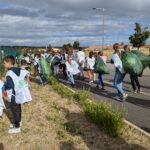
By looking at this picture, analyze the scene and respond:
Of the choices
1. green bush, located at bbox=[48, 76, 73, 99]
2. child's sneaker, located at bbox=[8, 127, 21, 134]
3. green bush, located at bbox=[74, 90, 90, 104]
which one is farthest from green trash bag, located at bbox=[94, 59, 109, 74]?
child's sneaker, located at bbox=[8, 127, 21, 134]

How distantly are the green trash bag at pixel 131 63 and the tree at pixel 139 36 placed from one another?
48835mm

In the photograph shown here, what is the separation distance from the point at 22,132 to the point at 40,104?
3.09 metres

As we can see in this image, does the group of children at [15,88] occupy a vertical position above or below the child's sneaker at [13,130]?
above

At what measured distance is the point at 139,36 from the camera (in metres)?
63.1

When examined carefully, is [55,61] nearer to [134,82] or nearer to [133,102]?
[134,82]

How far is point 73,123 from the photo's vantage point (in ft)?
33.0

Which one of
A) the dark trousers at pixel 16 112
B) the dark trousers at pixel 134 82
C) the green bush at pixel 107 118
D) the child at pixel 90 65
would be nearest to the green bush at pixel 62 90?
the dark trousers at pixel 134 82

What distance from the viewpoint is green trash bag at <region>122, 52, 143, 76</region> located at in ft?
45.9

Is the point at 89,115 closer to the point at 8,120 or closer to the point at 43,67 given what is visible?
the point at 8,120

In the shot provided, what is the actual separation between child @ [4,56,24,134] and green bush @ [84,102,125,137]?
63.6 inches

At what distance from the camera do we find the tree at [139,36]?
6262 centimetres

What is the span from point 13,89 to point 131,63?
5.24 metres

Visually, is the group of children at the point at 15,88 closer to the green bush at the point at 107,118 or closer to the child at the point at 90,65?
the green bush at the point at 107,118

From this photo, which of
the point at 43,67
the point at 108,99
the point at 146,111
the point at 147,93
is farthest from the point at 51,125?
the point at 43,67
